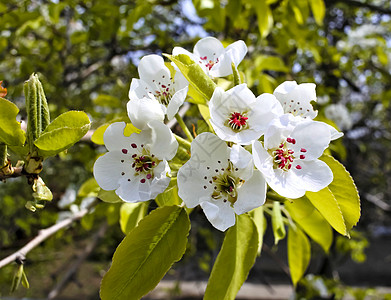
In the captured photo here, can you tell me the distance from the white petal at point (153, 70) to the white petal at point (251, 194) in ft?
1.08

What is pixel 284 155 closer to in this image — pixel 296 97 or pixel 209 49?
pixel 296 97

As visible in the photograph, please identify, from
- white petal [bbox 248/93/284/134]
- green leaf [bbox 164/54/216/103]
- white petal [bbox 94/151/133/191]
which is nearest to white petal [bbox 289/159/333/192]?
white petal [bbox 248/93/284/134]

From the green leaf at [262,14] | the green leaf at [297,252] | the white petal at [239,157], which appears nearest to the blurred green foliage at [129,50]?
the green leaf at [262,14]

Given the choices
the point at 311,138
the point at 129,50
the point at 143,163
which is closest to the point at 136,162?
the point at 143,163

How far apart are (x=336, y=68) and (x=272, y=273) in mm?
4161

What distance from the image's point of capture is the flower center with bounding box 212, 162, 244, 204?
27.9 inches

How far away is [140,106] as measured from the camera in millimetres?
675

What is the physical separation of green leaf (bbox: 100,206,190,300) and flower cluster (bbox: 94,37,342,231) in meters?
0.08

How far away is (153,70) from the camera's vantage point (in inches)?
33.8

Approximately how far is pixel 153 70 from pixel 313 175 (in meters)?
0.43

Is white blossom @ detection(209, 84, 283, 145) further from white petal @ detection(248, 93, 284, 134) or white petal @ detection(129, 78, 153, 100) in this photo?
white petal @ detection(129, 78, 153, 100)

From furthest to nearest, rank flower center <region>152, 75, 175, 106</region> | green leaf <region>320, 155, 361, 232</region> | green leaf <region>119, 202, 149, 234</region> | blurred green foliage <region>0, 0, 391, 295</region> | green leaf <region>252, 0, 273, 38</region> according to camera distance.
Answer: blurred green foliage <region>0, 0, 391, 295</region>, green leaf <region>252, 0, 273, 38</region>, green leaf <region>119, 202, 149, 234</region>, flower center <region>152, 75, 175, 106</region>, green leaf <region>320, 155, 361, 232</region>

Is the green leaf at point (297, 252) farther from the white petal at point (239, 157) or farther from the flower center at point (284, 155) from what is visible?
the white petal at point (239, 157)

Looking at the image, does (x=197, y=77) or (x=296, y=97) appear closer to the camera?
(x=197, y=77)
